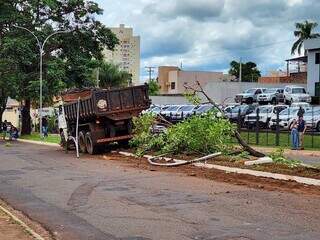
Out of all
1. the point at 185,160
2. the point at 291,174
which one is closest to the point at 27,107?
the point at 185,160

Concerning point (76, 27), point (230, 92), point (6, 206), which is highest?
point (76, 27)

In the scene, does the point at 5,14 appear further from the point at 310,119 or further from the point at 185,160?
the point at 185,160

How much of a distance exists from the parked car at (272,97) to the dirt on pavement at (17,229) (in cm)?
4309

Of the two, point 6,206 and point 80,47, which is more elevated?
point 80,47

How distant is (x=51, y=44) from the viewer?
2092 inches

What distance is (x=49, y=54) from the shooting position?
53844 mm

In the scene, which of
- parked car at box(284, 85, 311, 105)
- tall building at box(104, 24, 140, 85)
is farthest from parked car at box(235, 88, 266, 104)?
tall building at box(104, 24, 140, 85)

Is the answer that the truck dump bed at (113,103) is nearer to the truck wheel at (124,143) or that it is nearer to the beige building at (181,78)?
the truck wheel at (124,143)

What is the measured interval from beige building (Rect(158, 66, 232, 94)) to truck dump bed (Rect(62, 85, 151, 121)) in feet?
254

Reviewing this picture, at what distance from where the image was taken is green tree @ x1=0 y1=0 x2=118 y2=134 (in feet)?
167

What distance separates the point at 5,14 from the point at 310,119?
3011 cm

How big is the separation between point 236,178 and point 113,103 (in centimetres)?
1042

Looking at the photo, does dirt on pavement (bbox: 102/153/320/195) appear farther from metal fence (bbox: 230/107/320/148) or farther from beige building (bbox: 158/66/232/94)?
beige building (bbox: 158/66/232/94)

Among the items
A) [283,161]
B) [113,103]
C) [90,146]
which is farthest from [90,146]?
[283,161]
